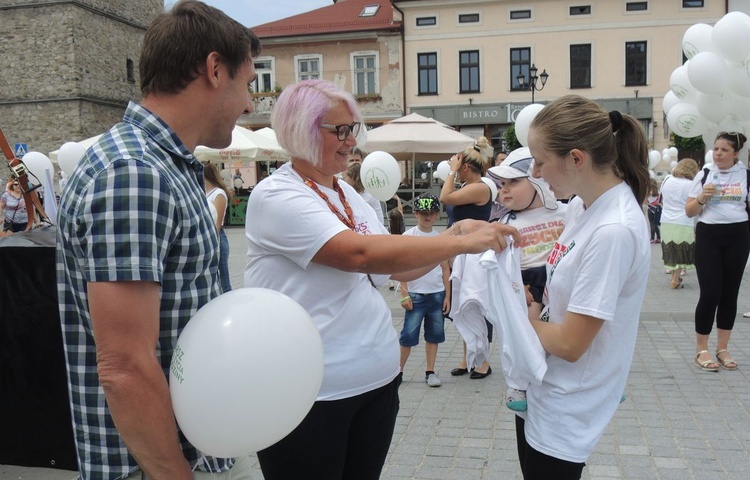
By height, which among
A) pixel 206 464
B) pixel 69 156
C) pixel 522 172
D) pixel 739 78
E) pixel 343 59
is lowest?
pixel 206 464

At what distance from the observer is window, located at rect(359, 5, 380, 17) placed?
112 feet

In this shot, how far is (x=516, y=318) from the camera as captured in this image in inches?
74.5

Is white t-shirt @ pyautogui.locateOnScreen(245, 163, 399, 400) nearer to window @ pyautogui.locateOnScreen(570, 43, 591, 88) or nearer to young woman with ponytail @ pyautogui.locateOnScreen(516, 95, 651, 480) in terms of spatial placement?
young woman with ponytail @ pyautogui.locateOnScreen(516, 95, 651, 480)

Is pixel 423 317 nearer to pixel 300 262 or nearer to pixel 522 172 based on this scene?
pixel 522 172

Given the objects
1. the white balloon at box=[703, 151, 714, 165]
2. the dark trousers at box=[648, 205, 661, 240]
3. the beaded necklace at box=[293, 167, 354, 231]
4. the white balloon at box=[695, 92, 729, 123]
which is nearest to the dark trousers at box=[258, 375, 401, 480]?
the beaded necklace at box=[293, 167, 354, 231]

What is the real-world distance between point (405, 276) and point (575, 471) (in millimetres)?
934

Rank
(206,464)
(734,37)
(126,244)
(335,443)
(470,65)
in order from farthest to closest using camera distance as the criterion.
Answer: (470,65)
(734,37)
(335,443)
(206,464)
(126,244)

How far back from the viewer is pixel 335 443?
2.02 meters

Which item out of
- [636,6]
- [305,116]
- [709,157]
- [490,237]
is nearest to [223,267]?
[305,116]

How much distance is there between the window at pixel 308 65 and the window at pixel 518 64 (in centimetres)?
990

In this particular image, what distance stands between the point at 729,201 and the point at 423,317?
2781 mm

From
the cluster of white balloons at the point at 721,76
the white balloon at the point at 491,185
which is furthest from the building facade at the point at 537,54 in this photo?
the white balloon at the point at 491,185

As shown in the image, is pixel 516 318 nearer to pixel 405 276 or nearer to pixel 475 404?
pixel 405 276

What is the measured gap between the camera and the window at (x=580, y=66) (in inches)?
1201
